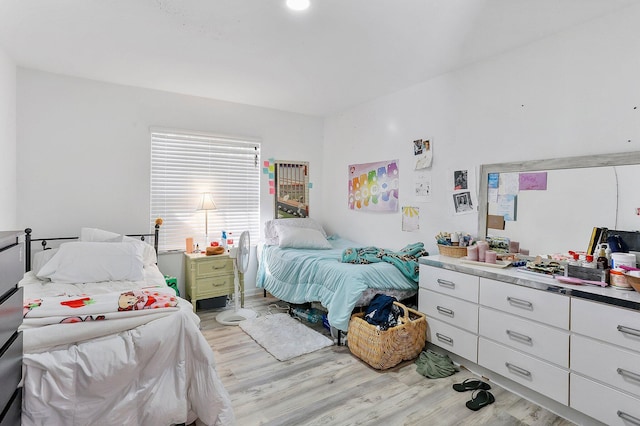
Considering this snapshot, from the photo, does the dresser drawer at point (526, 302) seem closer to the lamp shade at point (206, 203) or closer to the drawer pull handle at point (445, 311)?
the drawer pull handle at point (445, 311)

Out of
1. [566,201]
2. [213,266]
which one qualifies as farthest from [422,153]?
[213,266]

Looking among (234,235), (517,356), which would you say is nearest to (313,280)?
(234,235)

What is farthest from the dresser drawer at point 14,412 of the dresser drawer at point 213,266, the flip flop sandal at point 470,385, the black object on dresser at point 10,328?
the flip flop sandal at point 470,385

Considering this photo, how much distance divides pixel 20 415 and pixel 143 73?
113 inches

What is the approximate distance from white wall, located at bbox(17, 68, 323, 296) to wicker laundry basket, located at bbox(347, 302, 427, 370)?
232 cm

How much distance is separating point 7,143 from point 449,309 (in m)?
3.95

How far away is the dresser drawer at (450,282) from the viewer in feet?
8.04

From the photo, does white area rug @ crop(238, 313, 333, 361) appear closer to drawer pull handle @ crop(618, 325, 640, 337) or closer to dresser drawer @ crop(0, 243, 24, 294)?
dresser drawer @ crop(0, 243, 24, 294)

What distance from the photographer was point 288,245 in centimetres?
400

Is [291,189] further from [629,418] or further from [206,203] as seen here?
[629,418]

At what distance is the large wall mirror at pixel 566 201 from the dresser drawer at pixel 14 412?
3068 millimetres

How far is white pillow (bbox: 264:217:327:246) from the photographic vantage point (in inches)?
169

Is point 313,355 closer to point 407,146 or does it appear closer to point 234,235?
point 234,235

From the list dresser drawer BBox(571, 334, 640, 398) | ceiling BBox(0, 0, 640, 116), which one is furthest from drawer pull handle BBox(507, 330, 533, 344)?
ceiling BBox(0, 0, 640, 116)
